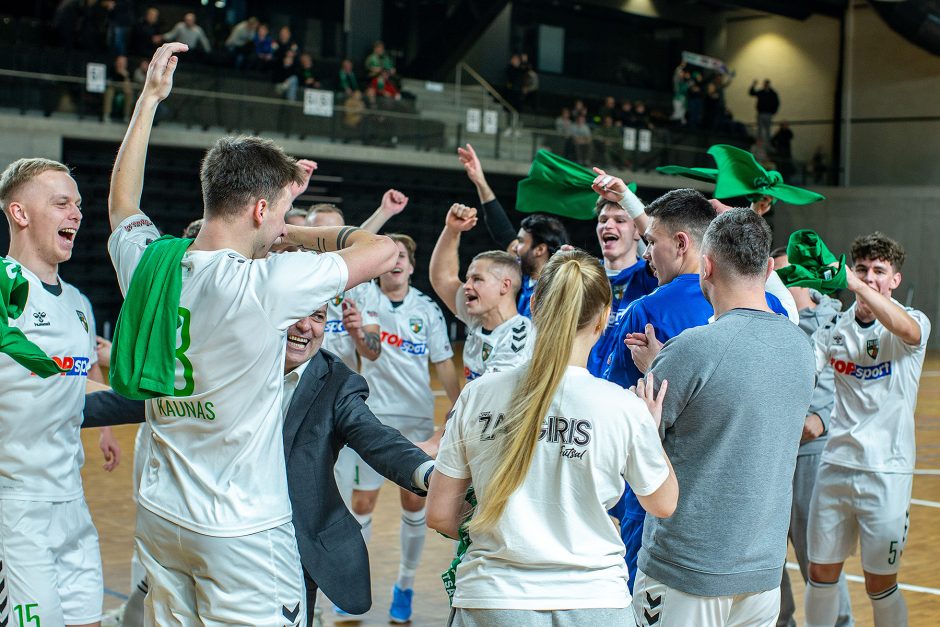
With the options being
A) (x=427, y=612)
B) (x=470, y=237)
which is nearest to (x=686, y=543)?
(x=427, y=612)

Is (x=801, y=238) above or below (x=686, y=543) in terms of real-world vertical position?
above

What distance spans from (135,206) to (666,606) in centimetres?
207

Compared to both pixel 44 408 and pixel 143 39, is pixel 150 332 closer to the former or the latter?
pixel 44 408

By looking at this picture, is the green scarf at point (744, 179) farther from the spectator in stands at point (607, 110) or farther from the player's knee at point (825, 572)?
the spectator in stands at point (607, 110)

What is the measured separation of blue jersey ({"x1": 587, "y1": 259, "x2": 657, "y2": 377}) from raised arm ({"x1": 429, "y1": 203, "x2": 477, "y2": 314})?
2.64 ft

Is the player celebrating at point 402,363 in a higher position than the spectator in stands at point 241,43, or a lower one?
lower

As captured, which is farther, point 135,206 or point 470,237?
point 470,237

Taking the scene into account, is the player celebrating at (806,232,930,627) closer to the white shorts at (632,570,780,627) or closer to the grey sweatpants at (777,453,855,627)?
the grey sweatpants at (777,453,855,627)

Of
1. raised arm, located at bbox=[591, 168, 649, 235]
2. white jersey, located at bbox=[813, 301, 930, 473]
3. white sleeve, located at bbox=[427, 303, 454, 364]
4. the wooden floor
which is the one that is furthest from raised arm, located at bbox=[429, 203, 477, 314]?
white jersey, located at bbox=[813, 301, 930, 473]

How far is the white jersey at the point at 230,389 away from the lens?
9.32ft

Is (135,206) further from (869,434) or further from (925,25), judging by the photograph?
(925,25)

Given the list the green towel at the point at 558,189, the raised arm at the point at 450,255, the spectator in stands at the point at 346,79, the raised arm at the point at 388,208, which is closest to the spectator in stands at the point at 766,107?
the spectator in stands at the point at 346,79

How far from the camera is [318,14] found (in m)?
23.8

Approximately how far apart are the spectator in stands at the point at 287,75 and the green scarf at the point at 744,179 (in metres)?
12.7
